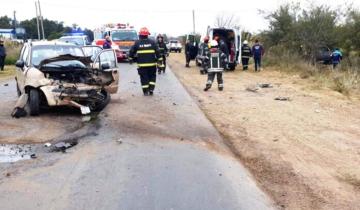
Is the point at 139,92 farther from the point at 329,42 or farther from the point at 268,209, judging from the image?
the point at 329,42

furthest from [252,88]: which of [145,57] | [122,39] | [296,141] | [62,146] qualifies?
[122,39]

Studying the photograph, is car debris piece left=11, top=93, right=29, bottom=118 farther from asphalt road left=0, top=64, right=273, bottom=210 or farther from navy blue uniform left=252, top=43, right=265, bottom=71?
navy blue uniform left=252, top=43, right=265, bottom=71

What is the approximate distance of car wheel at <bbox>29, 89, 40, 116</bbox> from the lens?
1081 cm

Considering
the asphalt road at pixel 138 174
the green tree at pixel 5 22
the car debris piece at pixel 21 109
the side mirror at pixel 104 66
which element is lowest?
the asphalt road at pixel 138 174

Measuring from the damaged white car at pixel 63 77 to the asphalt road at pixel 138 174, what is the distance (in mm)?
1268

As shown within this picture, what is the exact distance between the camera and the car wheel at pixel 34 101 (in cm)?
1081

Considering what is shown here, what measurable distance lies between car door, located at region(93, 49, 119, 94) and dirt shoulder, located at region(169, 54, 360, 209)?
2.43 m

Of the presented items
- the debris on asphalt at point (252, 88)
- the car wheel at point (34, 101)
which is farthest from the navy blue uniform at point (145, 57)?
the debris on asphalt at point (252, 88)

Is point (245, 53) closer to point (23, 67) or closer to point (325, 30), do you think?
point (325, 30)

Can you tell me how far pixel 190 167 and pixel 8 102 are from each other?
26.9 feet

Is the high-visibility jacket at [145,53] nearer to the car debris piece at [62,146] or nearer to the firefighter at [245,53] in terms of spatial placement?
the car debris piece at [62,146]

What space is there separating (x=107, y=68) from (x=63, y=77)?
1.34 meters

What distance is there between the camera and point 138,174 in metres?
6.51

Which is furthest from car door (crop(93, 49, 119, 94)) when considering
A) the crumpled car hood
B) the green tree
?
the green tree
